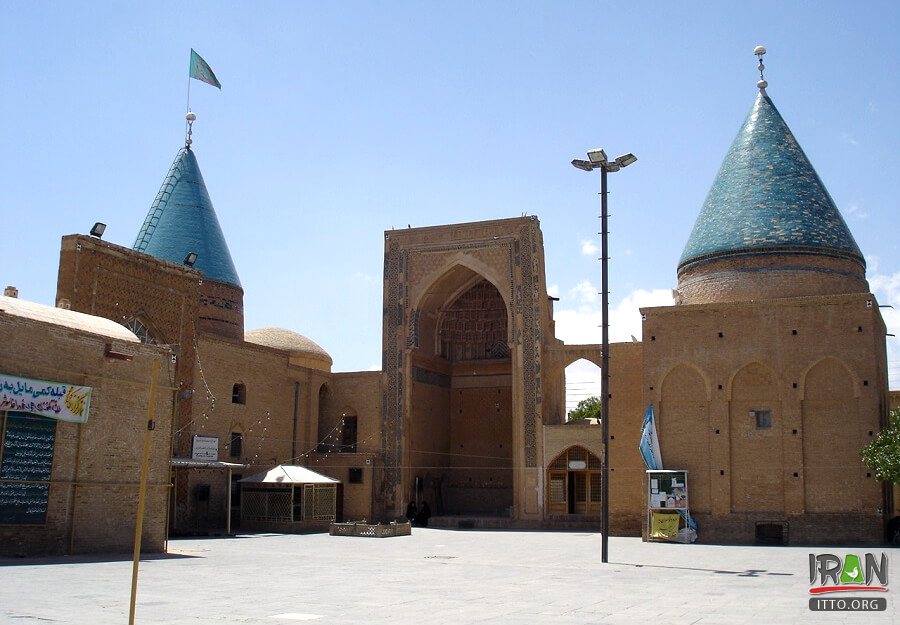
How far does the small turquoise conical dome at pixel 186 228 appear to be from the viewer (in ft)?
94.5

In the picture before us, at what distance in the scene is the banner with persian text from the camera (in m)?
13.3

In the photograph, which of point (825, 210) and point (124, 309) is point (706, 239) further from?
point (124, 309)

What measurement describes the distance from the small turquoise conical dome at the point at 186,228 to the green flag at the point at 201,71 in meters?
2.73

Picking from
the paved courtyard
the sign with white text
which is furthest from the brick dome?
the paved courtyard

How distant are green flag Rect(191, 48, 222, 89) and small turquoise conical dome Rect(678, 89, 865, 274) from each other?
16.5m

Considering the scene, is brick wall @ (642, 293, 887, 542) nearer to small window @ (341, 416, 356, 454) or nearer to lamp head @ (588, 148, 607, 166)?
lamp head @ (588, 148, 607, 166)

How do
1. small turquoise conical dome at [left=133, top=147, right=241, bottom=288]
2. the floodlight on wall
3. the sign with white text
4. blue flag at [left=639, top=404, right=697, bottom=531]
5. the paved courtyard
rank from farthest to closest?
1. small turquoise conical dome at [left=133, top=147, right=241, bottom=288]
2. the sign with white text
3. blue flag at [left=639, top=404, right=697, bottom=531]
4. the floodlight on wall
5. the paved courtyard

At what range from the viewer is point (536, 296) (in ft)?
94.6

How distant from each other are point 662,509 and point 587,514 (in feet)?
20.7

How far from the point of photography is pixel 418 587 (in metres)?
10.9

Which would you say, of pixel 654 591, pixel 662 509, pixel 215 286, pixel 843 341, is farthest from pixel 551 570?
pixel 215 286

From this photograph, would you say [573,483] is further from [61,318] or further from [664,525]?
[61,318]

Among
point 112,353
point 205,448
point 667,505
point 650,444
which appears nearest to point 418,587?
point 112,353

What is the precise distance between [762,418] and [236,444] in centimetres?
1394
